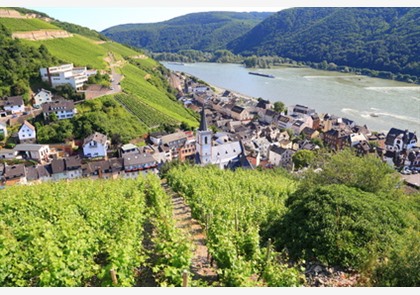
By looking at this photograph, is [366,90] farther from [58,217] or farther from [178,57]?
[178,57]

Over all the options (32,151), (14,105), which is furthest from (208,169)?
(14,105)

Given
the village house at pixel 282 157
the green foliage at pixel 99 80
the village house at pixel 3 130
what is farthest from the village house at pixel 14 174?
the village house at pixel 282 157

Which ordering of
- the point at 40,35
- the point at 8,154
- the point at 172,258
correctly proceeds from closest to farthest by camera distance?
the point at 172,258 < the point at 8,154 < the point at 40,35

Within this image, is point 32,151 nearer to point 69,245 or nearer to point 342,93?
point 69,245

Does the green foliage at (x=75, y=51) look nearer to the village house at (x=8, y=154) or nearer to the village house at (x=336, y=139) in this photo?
the village house at (x=8, y=154)

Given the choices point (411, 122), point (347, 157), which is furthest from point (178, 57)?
point (347, 157)

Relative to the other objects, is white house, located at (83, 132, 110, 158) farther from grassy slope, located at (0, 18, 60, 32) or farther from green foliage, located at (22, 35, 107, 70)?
grassy slope, located at (0, 18, 60, 32)

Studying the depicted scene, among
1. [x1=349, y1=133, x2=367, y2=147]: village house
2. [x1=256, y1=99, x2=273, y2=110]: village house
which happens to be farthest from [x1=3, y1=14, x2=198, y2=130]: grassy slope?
[x1=349, y1=133, x2=367, y2=147]: village house
